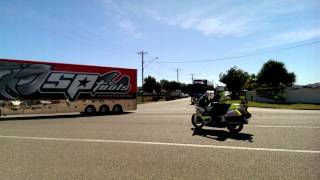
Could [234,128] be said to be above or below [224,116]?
below

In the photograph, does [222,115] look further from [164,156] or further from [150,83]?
[150,83]

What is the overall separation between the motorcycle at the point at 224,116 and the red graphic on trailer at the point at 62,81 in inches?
520

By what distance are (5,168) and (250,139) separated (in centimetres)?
751

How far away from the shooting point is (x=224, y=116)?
13383 mm

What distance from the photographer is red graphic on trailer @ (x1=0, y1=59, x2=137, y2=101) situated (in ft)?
72.3

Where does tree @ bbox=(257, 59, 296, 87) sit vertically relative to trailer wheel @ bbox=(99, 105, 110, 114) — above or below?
above

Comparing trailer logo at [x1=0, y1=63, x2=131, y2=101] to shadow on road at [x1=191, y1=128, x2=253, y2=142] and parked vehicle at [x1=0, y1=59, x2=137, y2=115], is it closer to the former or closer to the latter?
parked vehicle at [x1=0, y1=59, x2=137, y2=115]

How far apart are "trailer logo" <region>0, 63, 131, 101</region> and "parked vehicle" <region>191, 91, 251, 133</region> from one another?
43.0 feet

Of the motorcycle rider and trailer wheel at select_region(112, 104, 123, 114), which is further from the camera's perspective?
trailer wheel at select_region(112, 104, 123, 114)

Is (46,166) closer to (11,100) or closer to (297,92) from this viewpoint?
(11,100)

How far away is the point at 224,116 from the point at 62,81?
14623 millimetres

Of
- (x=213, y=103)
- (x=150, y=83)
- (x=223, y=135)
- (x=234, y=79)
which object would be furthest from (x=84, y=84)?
(x=150, y=83)

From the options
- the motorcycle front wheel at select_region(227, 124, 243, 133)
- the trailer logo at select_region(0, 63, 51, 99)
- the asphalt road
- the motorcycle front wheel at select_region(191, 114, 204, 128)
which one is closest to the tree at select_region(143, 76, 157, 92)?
the trailer logo at select_region(0, 63, 51, 99)

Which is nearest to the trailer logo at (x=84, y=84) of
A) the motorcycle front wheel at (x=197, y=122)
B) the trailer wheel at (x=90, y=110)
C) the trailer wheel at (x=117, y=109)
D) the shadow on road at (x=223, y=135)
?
the trailer wheel at (x=90, y=110)
